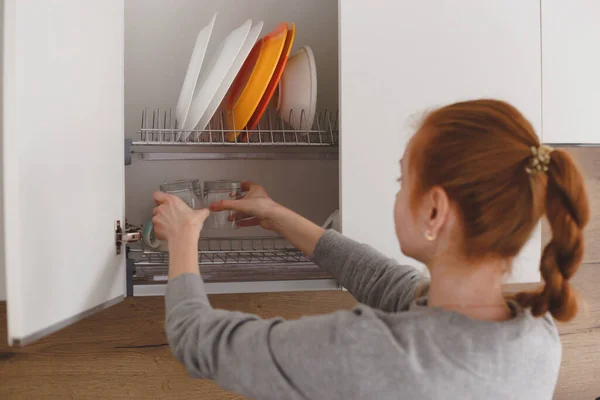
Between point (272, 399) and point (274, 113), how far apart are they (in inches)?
27.8

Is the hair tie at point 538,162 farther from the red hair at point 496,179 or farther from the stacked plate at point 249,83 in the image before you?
the stacked plate at point 249,83

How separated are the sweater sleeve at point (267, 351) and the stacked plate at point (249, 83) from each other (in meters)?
0.41

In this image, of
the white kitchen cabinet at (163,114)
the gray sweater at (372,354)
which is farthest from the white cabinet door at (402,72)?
the gray sweater at (372,354)

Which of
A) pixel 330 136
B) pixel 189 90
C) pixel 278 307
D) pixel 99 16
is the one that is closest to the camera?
pixel 99 16

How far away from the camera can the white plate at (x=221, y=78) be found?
3.43 feet

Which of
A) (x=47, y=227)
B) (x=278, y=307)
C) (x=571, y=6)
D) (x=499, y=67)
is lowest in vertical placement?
(x=278, y=307)

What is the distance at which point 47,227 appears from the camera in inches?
29.1

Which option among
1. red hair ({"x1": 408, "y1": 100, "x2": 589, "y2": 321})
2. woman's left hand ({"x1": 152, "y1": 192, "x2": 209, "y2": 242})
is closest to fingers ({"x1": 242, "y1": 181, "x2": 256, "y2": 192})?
woman's left hand ({"x1": 152, "y1": 192, "x2": 209, "y2": 242})

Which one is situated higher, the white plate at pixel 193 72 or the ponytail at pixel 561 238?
the white plate at pixel 193 72

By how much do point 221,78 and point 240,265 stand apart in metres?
0.34

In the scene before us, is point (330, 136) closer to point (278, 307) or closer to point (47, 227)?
point (278, 307)

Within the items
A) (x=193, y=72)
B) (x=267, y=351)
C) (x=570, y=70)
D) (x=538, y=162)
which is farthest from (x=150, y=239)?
(x=570, y=70)

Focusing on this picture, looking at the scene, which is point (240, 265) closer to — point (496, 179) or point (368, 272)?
point (368, 272)

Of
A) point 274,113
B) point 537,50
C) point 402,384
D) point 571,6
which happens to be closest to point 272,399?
point 402,384
